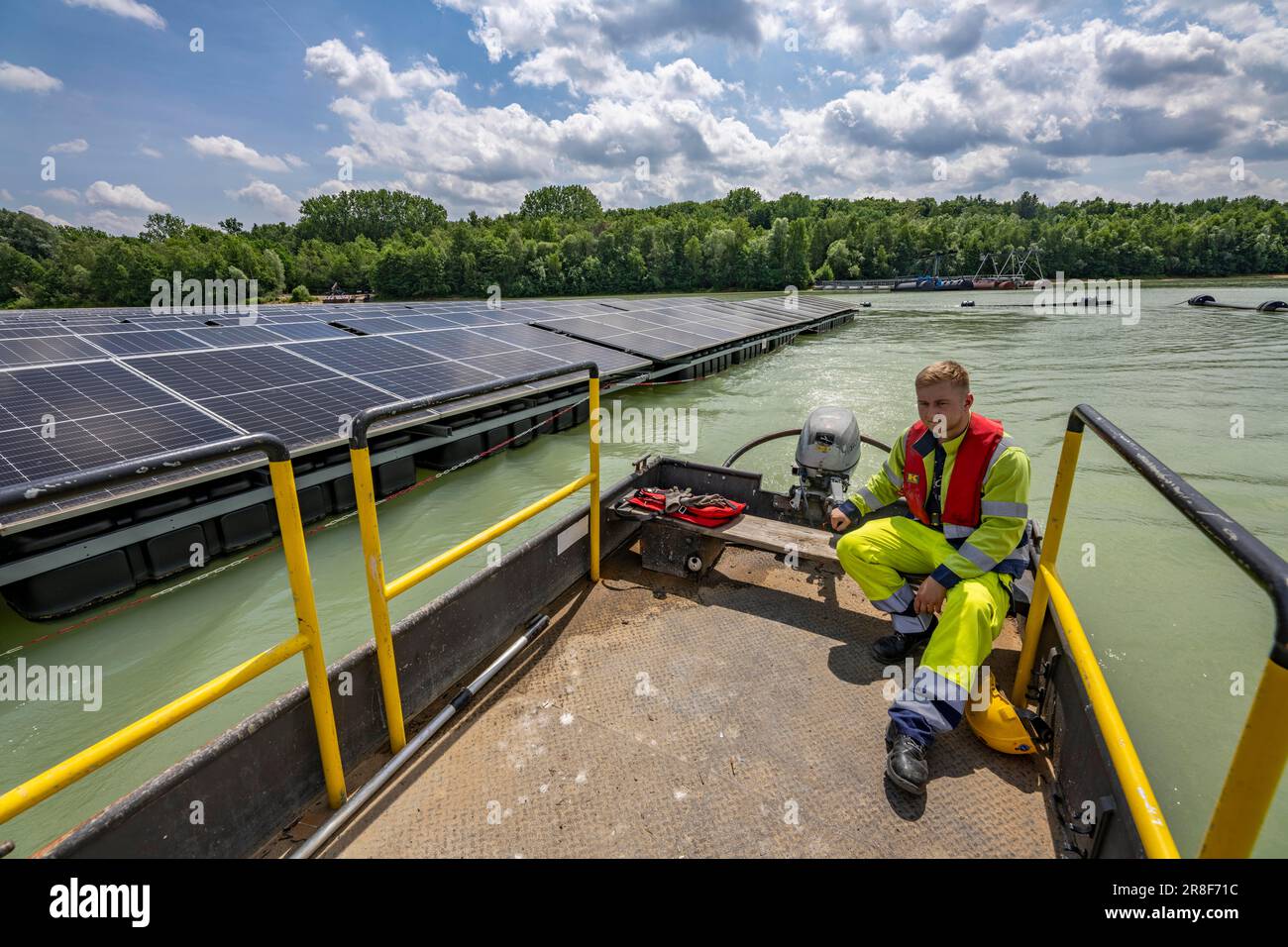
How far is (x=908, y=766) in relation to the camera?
2.42m

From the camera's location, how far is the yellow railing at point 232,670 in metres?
1.33

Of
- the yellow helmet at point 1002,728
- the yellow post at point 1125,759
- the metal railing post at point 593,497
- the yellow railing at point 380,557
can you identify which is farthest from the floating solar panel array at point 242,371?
the yellow post at point 1125,759

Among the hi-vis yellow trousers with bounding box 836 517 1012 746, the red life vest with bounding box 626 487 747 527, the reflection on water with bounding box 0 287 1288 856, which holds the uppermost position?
the red life vest with bounding box 626 487 747 527

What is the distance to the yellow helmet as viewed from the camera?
2576mm

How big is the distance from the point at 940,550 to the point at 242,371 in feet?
29.7

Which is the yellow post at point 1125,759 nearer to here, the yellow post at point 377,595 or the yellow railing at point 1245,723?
the yellow railing at point 1245,723

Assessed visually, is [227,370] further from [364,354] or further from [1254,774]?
[1254,774]

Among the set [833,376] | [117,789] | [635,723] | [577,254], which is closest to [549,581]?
[635,723]

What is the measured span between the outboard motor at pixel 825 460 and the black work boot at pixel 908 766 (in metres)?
2.34

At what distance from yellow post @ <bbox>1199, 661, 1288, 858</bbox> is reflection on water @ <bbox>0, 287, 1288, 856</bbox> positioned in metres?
1.40

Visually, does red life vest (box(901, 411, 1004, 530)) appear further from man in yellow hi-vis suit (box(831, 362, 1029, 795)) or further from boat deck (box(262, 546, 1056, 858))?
boat deck (box(262, 546, 1056, 858))

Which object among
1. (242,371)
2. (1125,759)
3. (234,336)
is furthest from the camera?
(234,336)

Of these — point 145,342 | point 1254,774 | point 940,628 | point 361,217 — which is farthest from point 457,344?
point 361,217

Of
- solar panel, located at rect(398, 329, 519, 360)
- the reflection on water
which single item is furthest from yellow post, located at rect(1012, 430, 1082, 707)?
solar panel, located at rect(398, 329, 519, 360)
